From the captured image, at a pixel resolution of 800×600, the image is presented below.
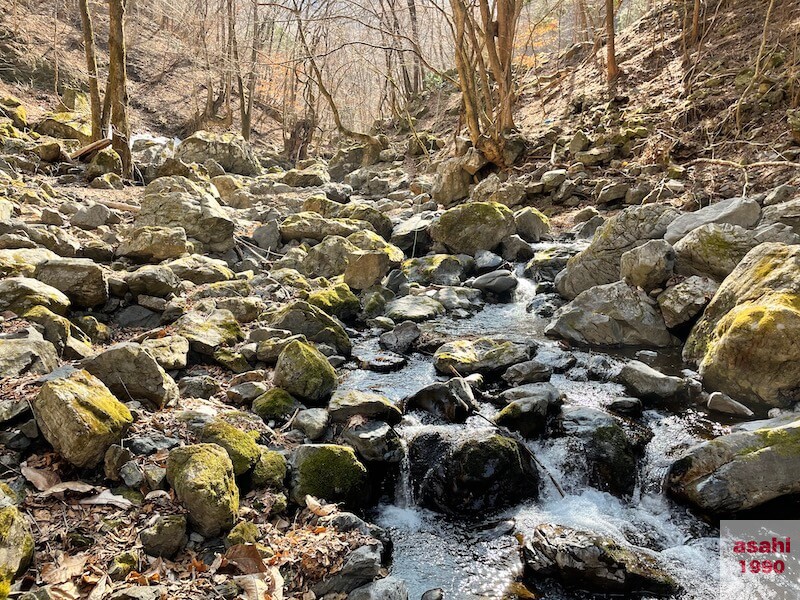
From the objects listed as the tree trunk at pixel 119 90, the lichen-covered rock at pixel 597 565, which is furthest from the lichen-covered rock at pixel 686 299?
the tree trunk at pixel 119 90

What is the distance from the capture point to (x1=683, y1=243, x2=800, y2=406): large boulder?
14.1 ft

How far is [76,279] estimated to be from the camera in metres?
5.16

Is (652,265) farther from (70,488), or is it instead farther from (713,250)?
(70,488)

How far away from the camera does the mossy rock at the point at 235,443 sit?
131 inches

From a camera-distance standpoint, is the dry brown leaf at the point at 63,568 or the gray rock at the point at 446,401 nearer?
the dry brown leaf at the point at 63,568

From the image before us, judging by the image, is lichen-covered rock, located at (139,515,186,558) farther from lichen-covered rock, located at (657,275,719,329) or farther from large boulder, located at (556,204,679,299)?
large boulder, located at (556,204,679,299)

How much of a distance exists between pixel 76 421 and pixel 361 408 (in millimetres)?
2023

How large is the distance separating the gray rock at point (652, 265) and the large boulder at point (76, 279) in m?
5.92

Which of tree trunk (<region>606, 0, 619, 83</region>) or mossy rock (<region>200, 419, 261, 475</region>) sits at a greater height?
tree trunk (<region>606, 0, 619, 83</region>)

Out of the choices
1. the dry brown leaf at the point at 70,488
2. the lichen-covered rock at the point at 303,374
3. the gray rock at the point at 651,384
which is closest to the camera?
the dry brown leaf at the point at 70,488

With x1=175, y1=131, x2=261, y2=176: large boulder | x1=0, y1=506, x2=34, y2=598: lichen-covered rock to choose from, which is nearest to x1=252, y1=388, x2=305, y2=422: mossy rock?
x1=0, y1=506, x2=34, y2=598: lichen-covered rock

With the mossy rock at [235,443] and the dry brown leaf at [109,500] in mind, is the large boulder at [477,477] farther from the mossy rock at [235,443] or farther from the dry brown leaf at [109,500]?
the dry brown leaf at [109,500]

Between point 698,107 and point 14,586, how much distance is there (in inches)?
501

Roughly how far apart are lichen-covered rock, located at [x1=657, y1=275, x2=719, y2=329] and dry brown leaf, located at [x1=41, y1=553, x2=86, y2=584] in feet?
18.8
